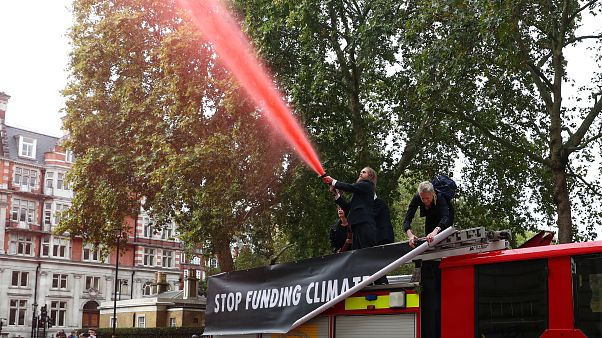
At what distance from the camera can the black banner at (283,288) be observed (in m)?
7.80

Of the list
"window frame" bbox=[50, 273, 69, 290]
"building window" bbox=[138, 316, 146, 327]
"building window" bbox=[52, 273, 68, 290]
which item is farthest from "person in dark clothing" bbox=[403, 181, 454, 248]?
"building window" bbox=[52, 273, 68, 290]

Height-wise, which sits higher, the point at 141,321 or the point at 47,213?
the point at 47,213

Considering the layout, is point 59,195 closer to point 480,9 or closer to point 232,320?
point 480,9

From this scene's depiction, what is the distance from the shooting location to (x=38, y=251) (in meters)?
74.2

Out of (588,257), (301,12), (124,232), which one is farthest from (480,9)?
(124,232)

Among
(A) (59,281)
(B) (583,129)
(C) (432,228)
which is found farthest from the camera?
(A) (59,281)

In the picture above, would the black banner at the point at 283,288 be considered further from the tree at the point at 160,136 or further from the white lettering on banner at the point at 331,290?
the tree at the point at 160,136

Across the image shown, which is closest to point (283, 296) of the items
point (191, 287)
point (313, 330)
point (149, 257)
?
point (313, 330)

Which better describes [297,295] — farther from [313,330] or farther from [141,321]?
[141,321]

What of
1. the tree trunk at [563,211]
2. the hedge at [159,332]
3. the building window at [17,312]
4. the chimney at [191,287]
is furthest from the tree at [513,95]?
the building window at [17,312]

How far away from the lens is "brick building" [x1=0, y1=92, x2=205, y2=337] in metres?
71.1

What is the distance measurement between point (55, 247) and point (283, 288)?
237 feet

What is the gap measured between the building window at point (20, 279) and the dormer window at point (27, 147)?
1158 cm

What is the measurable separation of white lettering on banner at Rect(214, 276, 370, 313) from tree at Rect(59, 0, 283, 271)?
56.3ft
